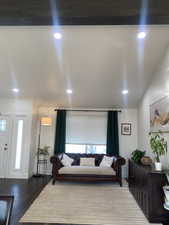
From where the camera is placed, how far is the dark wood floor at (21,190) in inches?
122

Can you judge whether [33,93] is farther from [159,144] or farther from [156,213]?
[156,213]

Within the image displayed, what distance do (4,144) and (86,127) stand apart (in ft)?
9.30

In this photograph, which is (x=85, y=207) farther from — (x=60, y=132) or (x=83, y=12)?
Result: (x=83, y=12)

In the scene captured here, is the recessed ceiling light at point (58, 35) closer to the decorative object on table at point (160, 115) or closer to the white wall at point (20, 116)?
the decorative object on table at point (160, 115)

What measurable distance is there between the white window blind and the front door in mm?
2016

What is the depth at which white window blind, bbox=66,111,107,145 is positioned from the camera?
618cm

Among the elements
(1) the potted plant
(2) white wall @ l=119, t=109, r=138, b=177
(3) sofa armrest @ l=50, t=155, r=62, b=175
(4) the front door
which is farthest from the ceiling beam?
(1) the potted plant

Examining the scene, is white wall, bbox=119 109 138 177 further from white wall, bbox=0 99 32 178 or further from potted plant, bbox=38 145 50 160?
white wall, bbox=0 99 32 178

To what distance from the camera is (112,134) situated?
5992 mm

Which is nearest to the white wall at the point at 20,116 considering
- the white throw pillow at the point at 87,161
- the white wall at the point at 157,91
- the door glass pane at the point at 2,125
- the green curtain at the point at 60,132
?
the door glass pane at the point at 2,125

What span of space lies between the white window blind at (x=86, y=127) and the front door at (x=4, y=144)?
6.62 feet

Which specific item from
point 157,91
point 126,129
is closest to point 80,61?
point 157,91

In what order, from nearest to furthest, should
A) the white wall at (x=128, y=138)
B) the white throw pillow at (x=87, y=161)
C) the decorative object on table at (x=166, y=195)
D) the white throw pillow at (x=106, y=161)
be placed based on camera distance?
the decorative object on table at (x=166, y=195)
the white throw pillow at (x=106, y=161)
the white throw pillow at (x=87, y=161)
the white wall at (x=128, y=138)

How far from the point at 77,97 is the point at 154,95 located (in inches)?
93.7
